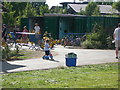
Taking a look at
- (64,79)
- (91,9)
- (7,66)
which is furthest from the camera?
(91,9)

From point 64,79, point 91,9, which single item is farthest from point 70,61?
point 91,9

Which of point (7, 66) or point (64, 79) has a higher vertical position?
point (64, 79)

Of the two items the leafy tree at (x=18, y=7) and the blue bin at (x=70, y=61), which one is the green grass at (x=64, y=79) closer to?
the blue bin at (x=70, y=61)

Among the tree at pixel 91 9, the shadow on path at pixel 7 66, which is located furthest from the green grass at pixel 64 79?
the tree at pixel 91 9

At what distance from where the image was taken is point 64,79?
416 inches

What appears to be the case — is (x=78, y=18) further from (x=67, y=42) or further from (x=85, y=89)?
(x=85, y=89)

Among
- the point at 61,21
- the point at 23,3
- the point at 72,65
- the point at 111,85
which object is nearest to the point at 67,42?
the point at 61,21

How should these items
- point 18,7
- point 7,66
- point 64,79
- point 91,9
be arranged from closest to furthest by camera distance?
point 64,79, point 7,66, point 18,7, point 91,9

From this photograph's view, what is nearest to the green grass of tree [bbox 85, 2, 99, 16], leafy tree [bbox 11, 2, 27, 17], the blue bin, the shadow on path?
the shadow on path

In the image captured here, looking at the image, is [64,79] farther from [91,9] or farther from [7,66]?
[91,9]

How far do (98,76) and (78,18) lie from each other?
18427 millimetres

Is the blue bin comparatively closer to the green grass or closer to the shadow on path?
the green grass

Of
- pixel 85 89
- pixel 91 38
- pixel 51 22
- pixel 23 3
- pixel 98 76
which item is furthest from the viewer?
pixel 23 3

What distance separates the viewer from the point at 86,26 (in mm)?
28172
